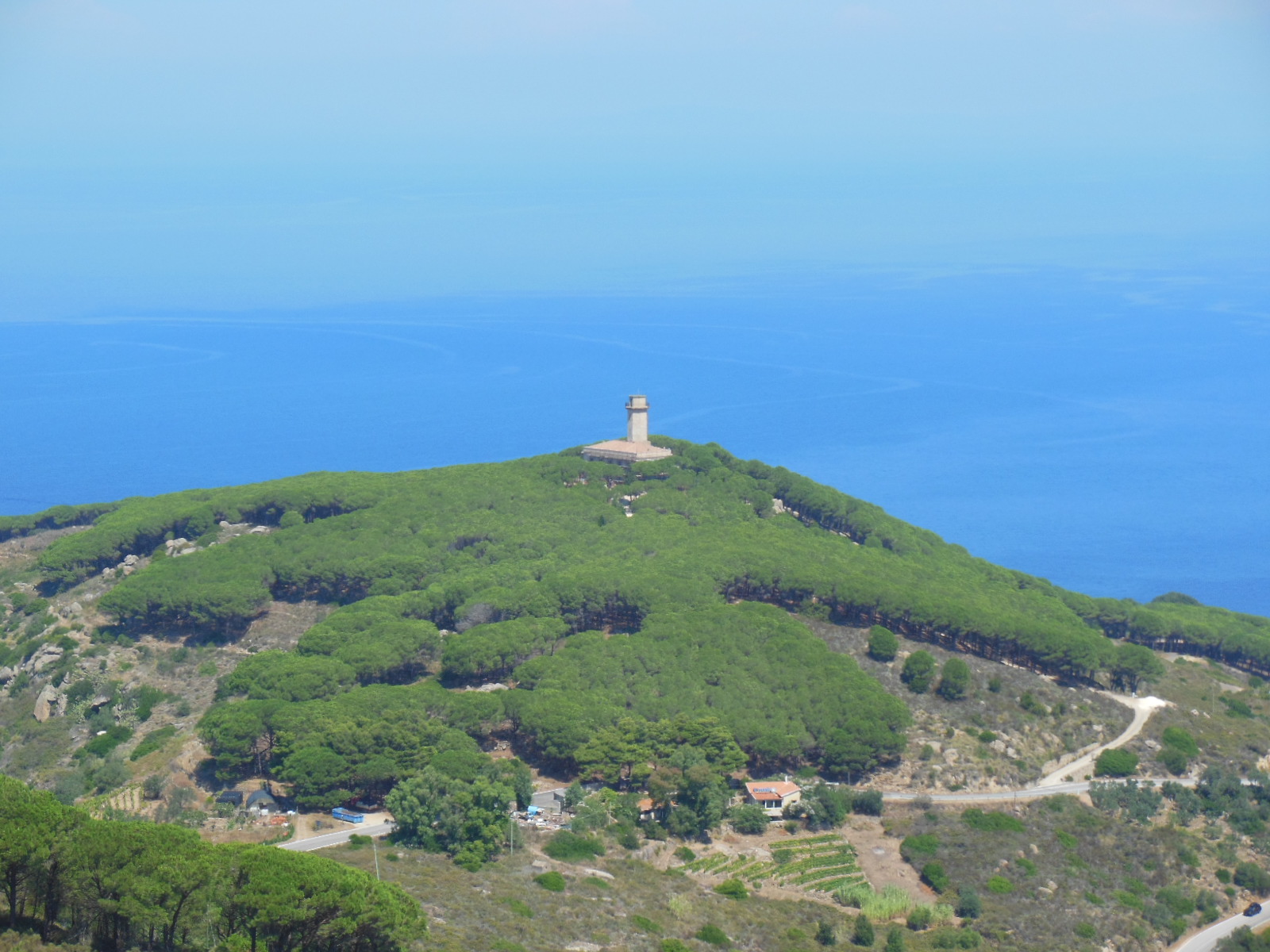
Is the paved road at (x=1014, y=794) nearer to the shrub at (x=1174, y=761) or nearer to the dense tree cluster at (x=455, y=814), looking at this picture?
the shrub at (x=1174, y=761)

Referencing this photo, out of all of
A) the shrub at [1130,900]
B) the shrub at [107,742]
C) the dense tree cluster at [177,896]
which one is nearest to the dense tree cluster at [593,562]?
the shrub at [107,742]

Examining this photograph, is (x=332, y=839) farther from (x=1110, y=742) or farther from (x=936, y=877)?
(x=1110, y=742)

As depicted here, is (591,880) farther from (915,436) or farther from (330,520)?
(915,436)

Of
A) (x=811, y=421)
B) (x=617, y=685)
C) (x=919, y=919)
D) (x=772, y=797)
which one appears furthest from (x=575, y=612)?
(x=811, y=421)

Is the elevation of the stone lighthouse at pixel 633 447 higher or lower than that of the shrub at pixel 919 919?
higher

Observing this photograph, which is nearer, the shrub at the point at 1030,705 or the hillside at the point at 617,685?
the hillside at the point at 617,685

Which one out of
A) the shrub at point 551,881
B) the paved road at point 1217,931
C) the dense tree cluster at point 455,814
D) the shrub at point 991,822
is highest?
the dense tree cluster at point 455,814

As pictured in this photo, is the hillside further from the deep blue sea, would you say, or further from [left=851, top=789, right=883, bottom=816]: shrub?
the deep blue sea
